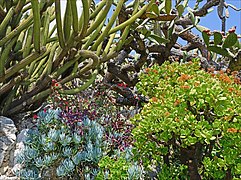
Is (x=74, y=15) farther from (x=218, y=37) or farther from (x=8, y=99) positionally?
(x=218, y=37)

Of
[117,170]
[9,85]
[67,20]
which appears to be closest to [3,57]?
[9,85]

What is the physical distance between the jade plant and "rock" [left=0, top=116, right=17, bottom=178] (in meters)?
0.97

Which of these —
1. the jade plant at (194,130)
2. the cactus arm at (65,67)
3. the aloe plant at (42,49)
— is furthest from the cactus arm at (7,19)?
the jade plant at (194,130)

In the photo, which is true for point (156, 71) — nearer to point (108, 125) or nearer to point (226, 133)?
point (108, 125)

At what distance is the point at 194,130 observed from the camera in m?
2.12

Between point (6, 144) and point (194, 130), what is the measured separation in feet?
4.64

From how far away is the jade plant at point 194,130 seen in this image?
2.08m

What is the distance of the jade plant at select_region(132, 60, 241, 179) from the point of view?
208cm

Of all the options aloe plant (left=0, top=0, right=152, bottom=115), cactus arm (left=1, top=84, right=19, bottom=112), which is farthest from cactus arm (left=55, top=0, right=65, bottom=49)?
cactus arm (left=1, top=84, right=19, bottom=112)

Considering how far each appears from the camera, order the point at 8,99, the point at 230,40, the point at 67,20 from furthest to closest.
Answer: the point at 230,40 → the point at 8,99 → the point at 67,20

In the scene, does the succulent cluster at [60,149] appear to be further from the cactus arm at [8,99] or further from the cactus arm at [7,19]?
the cactus arm at [7,19]

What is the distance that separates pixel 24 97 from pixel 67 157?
2.87 ft

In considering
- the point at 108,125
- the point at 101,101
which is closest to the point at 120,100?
the point at 101,101

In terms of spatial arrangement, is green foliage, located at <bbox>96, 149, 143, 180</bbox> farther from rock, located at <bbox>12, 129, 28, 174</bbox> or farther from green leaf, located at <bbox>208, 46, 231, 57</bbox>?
green leaf, located at <bbox>208, 46, 231, 57</bbox>
